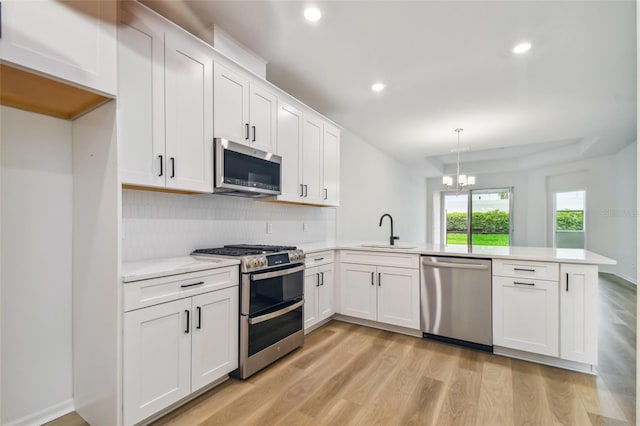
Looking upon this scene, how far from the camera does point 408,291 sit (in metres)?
3.10

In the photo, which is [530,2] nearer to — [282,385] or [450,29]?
[450,29]

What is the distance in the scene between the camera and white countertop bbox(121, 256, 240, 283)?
1.61 meters

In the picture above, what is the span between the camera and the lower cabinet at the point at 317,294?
9.91ft

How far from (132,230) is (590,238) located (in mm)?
8611

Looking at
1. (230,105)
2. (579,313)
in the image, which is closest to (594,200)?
(579,313)

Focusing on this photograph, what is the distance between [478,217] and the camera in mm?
8719

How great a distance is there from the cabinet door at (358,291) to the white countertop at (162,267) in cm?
162

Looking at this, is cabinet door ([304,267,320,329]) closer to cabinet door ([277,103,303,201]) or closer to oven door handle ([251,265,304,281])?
oven door handle ([251,265,304,281])

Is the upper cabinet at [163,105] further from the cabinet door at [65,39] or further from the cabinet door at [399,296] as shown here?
the cabinet door at [399,296]

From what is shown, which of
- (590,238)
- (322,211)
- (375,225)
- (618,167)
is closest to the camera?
(322,211)

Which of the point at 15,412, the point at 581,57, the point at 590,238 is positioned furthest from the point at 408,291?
the point at 590,238

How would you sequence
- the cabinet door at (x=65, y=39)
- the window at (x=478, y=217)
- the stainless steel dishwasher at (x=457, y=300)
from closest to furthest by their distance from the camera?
the cabinet door at (x=65, y=39)
the stainless steel dishwasher at (x=457, y=300)
the window at (x=478, y=217)

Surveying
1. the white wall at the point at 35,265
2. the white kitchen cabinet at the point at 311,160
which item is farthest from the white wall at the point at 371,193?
the white wall at the point at 35,265

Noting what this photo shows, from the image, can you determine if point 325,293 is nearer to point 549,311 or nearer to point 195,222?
point 195,222
